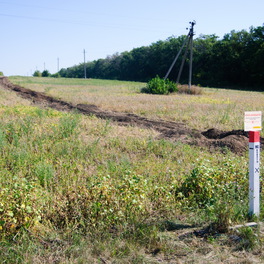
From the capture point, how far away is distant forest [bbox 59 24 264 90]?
191ft

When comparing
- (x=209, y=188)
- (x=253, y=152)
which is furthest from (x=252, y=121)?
(x=209, y=188)

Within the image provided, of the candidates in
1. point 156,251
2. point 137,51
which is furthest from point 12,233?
point 137,51

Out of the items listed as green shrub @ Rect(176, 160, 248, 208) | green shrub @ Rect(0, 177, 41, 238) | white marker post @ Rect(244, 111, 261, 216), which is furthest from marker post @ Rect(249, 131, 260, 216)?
green shrub @ Rect(0, 177, 41, 238)

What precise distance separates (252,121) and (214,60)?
68.2 meters

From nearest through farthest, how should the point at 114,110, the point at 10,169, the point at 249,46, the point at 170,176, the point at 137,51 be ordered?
the point at 170,176, the point at 10,169, the point at 114,110, the point at 249,46, the point at 137,51

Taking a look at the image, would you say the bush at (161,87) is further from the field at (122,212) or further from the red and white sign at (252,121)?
the red and white sign at (252,121)

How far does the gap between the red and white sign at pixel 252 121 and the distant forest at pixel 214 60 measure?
52474mm

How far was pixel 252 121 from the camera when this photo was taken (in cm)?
485

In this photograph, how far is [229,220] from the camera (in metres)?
4.61

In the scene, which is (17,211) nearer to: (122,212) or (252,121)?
(122,212)

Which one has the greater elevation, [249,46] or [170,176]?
[249,46]

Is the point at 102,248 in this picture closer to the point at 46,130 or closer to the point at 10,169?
the point at 10,169

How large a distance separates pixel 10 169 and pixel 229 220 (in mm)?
4733

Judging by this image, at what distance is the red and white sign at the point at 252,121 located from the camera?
480cm
